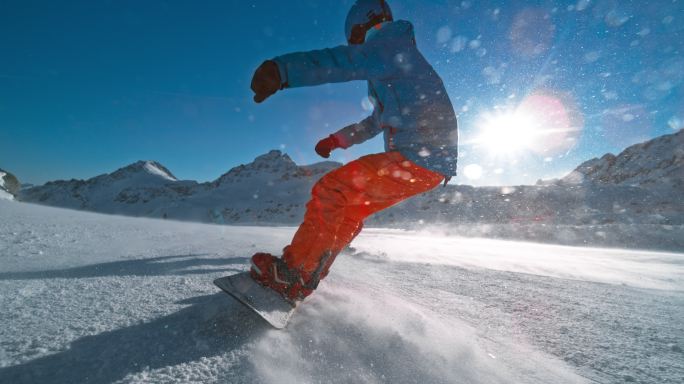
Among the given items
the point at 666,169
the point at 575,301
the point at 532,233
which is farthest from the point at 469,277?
the point at 666,169

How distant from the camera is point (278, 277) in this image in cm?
128

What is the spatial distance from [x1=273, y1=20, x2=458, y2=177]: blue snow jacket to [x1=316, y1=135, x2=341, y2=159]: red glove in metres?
0.62

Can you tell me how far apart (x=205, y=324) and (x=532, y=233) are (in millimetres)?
14276

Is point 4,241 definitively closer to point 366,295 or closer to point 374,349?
point 366,295

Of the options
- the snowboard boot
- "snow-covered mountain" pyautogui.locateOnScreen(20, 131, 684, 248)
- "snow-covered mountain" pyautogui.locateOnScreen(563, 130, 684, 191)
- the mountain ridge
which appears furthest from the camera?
"snow-covered mountain" pyautogui.locateOnScreen(563, 130, 684, 191)

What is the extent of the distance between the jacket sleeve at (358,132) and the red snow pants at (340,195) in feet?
2.36

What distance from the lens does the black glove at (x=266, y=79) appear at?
1.43 m

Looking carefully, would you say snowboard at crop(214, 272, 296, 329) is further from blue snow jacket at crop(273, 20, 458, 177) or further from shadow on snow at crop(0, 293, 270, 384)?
blue snow jacket at crop(273, 20, 458, 177)

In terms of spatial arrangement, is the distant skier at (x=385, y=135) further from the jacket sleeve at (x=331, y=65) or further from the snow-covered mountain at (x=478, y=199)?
the snow-covered mountain at (x=478, y=199)

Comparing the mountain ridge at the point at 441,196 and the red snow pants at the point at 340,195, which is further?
the mountain ridge at the point at 441,196

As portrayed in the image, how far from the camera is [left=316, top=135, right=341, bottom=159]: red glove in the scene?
2254 mm

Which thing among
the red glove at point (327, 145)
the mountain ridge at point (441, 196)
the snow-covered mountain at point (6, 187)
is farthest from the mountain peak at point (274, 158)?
the red glove at point (327, 145)

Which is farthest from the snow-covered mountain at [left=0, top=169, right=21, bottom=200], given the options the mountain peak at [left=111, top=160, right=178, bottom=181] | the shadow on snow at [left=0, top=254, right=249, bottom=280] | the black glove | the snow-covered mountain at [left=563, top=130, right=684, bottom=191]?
the mountain peak at [left=111, top=160, right=178, bottom=181]

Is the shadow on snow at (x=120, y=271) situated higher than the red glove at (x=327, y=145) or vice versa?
the red glove at (x=327, y=145)
